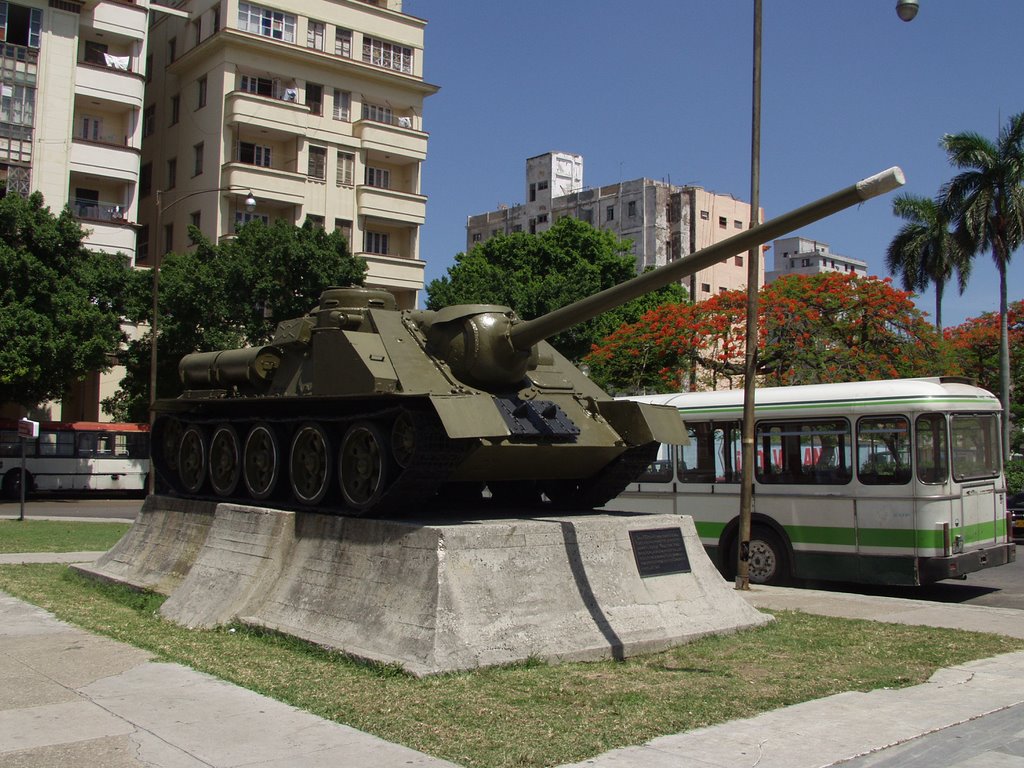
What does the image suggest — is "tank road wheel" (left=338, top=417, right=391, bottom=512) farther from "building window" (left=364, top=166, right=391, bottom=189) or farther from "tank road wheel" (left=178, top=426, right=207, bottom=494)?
"building window" (left=364, top=166, right=391, bottom=189)

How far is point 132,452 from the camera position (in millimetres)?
31391

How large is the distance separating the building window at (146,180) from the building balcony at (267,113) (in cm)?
635

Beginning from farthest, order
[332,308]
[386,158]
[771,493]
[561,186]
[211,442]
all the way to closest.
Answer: [561,186] → [386,158] → [771,493] → [211,442] → [332,308]

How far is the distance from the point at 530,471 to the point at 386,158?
36011mm

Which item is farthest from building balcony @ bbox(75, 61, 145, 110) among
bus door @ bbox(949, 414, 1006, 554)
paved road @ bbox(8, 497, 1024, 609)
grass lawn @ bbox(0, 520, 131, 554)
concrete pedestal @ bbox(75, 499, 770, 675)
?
bus door @ bbox(949, 414, 1006, 554)

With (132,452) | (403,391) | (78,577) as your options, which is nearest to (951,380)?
(403,391)

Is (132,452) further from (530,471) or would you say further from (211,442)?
(530,471)

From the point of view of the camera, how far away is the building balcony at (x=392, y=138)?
4206 cm

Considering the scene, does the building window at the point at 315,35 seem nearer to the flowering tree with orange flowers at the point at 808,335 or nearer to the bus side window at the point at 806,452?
the flowering tree with orange flowers at the point at 808,335

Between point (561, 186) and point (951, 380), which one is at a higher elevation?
point (561, 186)

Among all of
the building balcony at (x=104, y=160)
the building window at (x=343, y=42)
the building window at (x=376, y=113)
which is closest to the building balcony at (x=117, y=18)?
the building balcony at (x=104, y=160)

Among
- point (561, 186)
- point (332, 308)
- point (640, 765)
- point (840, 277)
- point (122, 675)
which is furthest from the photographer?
point (561, 186)

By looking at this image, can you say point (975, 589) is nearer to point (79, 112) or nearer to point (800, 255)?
point (79, 112)

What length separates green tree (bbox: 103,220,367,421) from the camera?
30234 millimetres
